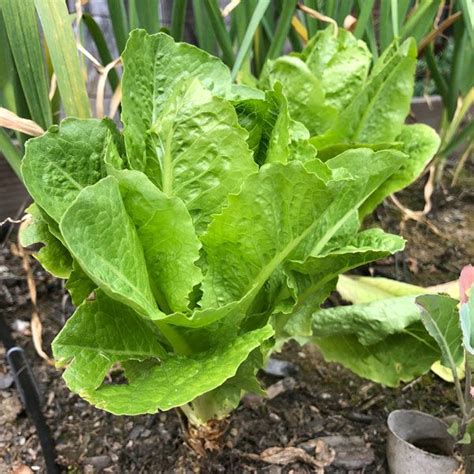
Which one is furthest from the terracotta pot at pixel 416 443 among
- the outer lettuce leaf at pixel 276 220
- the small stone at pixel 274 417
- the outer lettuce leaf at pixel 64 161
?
the outer lettuce leaf at pixel 64 161

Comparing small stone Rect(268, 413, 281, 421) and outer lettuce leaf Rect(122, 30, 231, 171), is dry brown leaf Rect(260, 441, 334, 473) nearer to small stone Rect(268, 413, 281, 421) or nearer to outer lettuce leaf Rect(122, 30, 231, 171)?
small stone Rect(268, 413, 281, 421)

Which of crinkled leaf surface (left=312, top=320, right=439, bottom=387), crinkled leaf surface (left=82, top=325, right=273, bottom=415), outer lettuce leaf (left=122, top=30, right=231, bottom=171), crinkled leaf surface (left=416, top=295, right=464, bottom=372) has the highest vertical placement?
outer lettuce leaf (left=122, top=30, right=231, bottom=171)

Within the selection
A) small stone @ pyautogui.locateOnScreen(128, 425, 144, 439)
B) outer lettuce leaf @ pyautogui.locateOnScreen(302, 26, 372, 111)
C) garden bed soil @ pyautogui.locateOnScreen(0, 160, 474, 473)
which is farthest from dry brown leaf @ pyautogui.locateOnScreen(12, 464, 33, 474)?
outer lettuce leaf @ pyautogui.locateOnScreen(302, 26, 372, 111)

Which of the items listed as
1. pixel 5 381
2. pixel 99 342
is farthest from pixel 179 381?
pixel 5 381

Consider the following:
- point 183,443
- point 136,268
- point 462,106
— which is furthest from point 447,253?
point 136,268

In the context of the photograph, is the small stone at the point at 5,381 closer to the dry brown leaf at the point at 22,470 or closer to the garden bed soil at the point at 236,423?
the garden bed soil at the point at 236,423

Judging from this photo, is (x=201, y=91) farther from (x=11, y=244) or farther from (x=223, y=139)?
(x=11, y=244)

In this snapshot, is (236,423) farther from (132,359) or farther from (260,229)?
(260,229)
